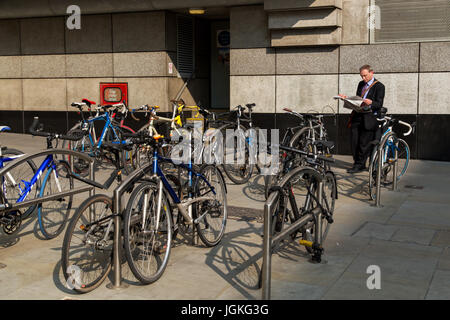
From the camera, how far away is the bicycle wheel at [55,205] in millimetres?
5887

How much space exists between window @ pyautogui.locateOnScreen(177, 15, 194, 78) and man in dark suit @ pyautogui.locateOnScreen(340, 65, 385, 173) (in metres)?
5.28

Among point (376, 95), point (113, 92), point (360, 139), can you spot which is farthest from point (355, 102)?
point (113, 92)

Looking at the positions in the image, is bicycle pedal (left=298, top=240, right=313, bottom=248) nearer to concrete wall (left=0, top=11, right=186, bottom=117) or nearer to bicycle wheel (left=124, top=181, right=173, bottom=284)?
bicycle wheel (left=124, top=181, right=173, bottom=284)

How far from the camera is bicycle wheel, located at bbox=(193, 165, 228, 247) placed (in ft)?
18.7

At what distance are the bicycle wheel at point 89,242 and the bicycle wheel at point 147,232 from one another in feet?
0.67

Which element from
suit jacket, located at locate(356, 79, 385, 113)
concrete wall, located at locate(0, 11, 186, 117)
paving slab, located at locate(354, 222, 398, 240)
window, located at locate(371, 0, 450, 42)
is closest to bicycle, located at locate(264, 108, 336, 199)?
paving slab, located at locate(354, 222, 398, 240)

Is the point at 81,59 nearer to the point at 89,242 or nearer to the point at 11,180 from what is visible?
the point at 11,180

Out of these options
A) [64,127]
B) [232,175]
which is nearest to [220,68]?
[64,127]

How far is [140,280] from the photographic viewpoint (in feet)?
15.1

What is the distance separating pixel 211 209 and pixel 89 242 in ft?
5.17

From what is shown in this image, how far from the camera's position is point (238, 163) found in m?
9.27

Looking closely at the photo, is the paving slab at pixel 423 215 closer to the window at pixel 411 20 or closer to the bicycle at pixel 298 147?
the bicycle at pixel 298 147
